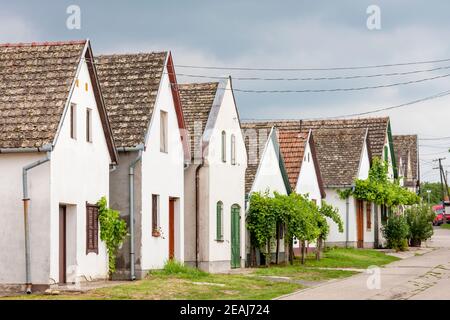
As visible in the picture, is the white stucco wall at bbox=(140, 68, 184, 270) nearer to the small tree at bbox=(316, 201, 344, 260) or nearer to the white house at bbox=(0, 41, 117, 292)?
the white house at bbox=(0, 41, 117, 292)

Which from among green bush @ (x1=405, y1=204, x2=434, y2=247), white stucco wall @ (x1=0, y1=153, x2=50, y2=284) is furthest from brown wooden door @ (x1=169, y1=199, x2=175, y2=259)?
green bush @ (x1=405, y1=204, x2=434, y2=247)

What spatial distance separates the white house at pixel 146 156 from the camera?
30828mm

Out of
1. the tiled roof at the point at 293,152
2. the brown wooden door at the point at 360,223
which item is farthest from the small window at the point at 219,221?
the brown wooden door at the point at 360,223

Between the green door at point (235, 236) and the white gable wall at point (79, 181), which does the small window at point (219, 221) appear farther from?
the white gable wall at point (79, 181)

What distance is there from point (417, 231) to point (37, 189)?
36.9 m

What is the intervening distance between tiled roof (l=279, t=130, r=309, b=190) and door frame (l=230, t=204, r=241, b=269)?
8995mm

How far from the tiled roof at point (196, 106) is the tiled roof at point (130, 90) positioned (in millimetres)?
A: 3666

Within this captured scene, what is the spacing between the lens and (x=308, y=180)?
49.9 meters

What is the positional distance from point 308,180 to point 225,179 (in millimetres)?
13765

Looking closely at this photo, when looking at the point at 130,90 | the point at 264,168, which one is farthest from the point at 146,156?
the point at 264,168

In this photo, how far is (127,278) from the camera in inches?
1203

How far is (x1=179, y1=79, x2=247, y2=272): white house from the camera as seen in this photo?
35219 mm
